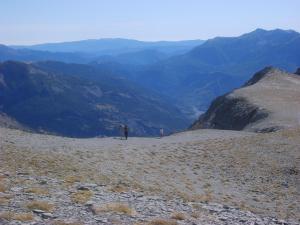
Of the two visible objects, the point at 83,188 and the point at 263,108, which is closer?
the point at 83,188

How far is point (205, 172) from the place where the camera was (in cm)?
3409

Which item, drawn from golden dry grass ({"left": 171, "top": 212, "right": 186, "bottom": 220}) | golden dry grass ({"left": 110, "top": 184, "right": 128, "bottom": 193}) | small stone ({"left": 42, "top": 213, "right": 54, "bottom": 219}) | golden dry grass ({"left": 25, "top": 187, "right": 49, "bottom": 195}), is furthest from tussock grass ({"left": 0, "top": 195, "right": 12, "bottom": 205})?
golden dry grass ({"left": 171, "top": 212, "right": 186, "bottom": 220})

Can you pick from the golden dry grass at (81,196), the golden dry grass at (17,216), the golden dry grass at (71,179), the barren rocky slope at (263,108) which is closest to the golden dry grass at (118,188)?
the golden dry grass at (81,196)

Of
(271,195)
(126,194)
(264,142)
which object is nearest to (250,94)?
(264,142)

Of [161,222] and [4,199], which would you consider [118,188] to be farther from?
[4,199]

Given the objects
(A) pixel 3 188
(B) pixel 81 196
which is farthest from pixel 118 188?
(A) pixel 3 188

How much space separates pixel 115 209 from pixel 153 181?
9244mm

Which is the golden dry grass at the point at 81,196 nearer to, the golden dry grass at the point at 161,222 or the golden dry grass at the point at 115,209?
the golden dry grass at the point at 115,209

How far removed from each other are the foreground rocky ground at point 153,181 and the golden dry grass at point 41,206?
1.5 inches

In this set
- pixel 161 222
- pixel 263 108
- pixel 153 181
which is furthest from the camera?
pixel 263 108

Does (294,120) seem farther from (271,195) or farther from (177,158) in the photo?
(271,195)

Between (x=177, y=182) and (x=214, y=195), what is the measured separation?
10.3 ft

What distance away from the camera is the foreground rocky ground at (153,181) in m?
19.0

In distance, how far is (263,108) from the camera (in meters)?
68.7
